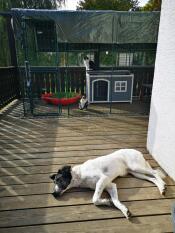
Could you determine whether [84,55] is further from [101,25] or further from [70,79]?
[101,25]

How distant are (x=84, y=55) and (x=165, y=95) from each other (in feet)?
13.2

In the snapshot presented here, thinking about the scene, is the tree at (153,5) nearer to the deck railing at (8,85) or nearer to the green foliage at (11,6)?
the green foliage at (11,6)

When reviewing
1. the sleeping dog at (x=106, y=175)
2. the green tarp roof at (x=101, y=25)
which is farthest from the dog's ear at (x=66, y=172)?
the green tarp roof at (x=101, y=25)

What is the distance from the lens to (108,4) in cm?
1052

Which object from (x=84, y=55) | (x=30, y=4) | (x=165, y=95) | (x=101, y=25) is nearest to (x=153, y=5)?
(x=84, y=55)

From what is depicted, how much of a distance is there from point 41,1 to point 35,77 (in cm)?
715

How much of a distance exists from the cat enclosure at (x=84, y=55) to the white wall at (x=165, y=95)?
180 cm

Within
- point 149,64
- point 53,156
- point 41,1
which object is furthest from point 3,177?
point 41,1

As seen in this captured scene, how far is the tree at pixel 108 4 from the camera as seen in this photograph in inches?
412

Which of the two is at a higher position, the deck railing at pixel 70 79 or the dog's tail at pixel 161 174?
the deck railing at pixel 70 79

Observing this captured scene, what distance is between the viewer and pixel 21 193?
6.20 feet

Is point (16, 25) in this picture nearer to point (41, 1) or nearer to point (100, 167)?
point (100, 167)

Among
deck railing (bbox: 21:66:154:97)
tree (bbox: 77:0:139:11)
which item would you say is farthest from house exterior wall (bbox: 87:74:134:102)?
tree (bbox: 77:0:139:11)

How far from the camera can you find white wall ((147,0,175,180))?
2.01 metres
